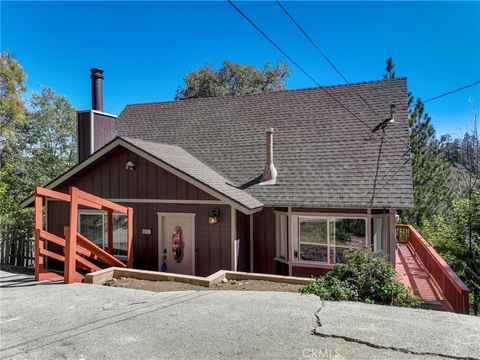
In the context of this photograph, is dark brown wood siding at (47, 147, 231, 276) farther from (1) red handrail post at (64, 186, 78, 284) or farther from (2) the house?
(1) red handrail post at (64, 186, 78, 284)

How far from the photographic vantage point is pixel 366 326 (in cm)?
505

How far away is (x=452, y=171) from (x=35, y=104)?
2726cm

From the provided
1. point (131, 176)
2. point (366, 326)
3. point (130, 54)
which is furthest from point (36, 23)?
point (366, 326)

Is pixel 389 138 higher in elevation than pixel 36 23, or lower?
lower

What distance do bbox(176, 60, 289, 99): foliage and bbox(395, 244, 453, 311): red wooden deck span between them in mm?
20680

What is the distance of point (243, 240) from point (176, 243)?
1.97 m

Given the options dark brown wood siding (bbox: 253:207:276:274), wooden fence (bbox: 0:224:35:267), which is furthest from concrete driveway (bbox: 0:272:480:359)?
wooden fence (bbox: 0:224:35:267)

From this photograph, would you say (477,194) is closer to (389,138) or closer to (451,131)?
(451,131)

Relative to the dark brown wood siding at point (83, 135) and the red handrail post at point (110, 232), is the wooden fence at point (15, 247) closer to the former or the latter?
the dark brown wood siding at point (83, 135)

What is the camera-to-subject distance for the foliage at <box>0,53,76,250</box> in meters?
20.5

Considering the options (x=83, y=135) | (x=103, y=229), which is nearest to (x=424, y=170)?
(x=103, y=229)

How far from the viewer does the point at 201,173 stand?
36.1 feet

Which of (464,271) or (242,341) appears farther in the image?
(464,271)

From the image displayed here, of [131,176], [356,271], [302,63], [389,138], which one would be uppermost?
[302,63]
